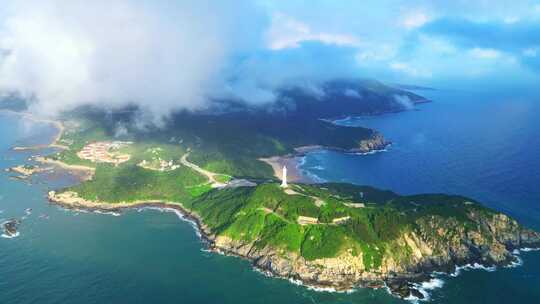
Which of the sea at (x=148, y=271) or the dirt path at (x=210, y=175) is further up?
the dirt path at (x=210, y=175)

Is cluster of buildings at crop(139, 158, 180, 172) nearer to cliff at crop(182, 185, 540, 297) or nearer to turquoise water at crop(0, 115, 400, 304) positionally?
turquoise water at crop(0, 115, 400, 304)

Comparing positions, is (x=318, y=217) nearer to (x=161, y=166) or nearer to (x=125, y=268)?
(x=125, y=268)

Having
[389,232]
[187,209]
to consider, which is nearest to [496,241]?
[389,232]

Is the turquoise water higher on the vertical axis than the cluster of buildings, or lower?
lower

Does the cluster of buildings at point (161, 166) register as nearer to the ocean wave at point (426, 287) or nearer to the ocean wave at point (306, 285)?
the ocean wave at point (306, 285)

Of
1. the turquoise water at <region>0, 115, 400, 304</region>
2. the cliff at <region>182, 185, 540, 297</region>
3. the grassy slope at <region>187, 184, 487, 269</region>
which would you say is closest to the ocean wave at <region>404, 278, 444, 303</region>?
the cliff at <region>182, 185, 540, 297</region>

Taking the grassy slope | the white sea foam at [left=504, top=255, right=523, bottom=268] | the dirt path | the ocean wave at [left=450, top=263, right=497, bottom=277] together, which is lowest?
the ocean wave at [left=450, top=263, right=497, bottom=277]

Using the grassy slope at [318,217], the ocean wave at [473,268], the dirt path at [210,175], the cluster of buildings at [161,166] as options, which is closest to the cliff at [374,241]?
the grassy slope at [318,217]

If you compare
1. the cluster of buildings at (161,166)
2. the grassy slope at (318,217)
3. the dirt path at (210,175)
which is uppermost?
the cluster of buildings at (161,166)

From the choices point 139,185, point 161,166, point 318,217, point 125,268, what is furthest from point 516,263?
point 161,166

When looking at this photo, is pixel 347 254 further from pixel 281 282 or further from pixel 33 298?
pixel 33 298

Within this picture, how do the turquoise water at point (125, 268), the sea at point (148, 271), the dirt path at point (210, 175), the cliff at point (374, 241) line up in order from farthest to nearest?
the dirt path at point (210, 175) → the cliff at point (374, 241) → the sea at point (148, 271) → the turquoise water at point (125, 268)

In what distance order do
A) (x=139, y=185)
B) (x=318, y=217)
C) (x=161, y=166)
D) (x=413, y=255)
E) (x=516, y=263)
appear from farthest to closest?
(x=161, y=166) < (x=139, y=185) < (x=318, y=217) < (x=413, y=255) < (x=516, y=263)
